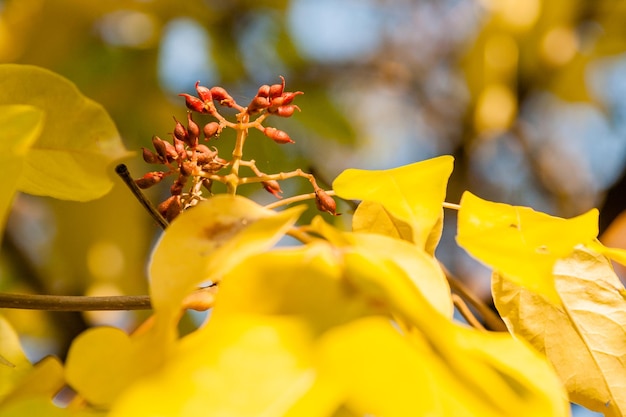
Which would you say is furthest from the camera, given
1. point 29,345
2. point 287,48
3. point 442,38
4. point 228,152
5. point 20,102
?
point 442,38

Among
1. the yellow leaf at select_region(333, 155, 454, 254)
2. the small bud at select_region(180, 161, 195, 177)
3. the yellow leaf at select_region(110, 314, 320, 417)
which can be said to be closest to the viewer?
the yellow leaf at select_region(110, 314, 320, 417)

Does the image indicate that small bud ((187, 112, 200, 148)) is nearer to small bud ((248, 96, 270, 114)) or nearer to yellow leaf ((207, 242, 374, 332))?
small bud ((248, 96, 270, 114))

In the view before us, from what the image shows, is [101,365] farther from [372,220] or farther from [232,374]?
[372,220]

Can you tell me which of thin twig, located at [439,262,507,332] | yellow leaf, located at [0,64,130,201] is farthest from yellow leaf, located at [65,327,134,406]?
thin twig, located at [439,262,507,332]

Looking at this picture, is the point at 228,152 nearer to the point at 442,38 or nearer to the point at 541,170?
the point at 541,170

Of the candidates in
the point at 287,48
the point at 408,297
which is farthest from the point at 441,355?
the point at 287,48

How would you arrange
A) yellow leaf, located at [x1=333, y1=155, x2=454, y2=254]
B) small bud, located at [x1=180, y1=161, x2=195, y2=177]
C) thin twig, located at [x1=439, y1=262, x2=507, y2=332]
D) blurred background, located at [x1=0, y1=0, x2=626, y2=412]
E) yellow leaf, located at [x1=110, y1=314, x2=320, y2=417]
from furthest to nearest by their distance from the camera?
blurred background, located at [x1=0, y1=0, x2=626, y2=412], thin twig, located at [x1=439, y1=262, x2=507, y2=332], small bud, located at [x1=180, y1=161, x2=195, y2=177], yellow leaf, located at [x1=333, y1=155, x2=454, y2=254], yellow leaf, located at [x1=110, y1=314, x2=320, y2=417]

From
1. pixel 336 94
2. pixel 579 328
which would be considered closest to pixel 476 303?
pixel 579 328
